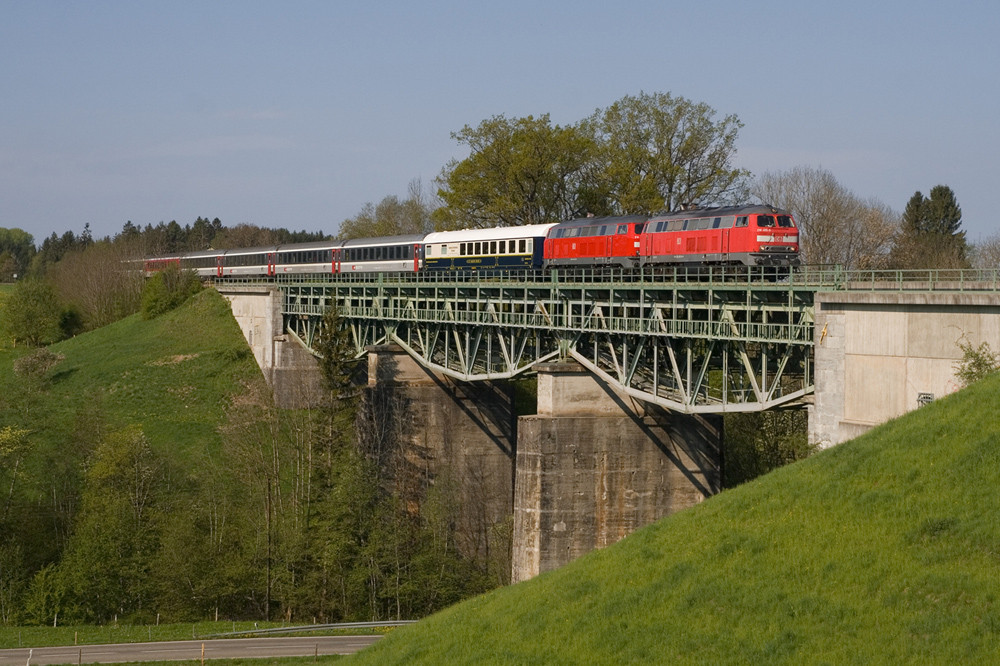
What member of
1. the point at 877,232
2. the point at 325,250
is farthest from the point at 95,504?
the point at 877,232

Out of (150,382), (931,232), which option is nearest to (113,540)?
(150,382)

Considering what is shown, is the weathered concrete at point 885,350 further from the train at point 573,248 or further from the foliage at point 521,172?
the foliage at point 521,172

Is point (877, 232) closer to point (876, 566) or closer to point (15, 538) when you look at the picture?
point (15, 538)

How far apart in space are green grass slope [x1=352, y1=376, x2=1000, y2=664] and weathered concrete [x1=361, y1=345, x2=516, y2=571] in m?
31.1

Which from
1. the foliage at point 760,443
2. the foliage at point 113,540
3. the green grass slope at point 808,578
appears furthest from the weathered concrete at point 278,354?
the green grass slope at point 808,578

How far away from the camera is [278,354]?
242 feet

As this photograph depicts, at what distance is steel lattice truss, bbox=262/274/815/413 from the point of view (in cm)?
3581

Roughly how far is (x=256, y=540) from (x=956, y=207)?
68.0 meters

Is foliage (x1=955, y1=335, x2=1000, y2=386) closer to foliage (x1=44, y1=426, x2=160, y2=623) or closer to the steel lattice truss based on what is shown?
the steel lattice truss

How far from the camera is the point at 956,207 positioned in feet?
320

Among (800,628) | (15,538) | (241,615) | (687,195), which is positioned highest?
(687,195)

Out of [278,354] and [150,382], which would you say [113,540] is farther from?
[150,382]

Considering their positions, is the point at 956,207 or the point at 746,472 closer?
the point at 746,472

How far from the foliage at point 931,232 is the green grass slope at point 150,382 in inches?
1964
